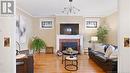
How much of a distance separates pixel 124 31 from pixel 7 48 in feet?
6.60

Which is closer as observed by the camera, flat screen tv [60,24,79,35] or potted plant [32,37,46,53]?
potted plant [32,37,46,53]

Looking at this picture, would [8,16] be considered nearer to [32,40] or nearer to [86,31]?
[32,40]

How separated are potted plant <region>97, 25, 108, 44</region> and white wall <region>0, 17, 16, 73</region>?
26.8ft

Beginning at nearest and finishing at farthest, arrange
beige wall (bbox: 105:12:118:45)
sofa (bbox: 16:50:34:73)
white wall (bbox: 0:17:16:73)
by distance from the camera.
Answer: white wall (bbox: 0:17:16:73) → sofa (bbox: 16:50:34:73) → beige wall (bbox: 105:12:118:45)

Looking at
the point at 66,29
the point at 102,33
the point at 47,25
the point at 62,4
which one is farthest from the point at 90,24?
the point at 62,4

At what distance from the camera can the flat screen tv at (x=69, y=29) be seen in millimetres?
11016

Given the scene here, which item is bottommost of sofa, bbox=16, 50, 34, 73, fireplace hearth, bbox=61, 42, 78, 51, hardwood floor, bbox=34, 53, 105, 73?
hardwood floor, bbox=34, 53, 105, 73

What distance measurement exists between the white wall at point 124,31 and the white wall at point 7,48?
183 cm

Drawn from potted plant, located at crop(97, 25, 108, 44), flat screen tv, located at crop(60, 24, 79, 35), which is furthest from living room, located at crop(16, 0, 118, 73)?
potted plant, located at crop(97, 25, 108, 44)

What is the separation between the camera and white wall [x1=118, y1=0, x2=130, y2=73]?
2.87 meters

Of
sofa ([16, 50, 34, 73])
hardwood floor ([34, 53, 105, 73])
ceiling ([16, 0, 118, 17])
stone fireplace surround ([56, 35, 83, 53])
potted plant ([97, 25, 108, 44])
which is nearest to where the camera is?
sofa ([16, 50, 34, 73])

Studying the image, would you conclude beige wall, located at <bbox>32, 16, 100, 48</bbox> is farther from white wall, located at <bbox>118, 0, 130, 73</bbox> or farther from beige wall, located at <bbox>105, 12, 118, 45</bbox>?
white wall, located at <bbox>118, 0, 130, 73</bbox>

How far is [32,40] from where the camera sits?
35.6ft

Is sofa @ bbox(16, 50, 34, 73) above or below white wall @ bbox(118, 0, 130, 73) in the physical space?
below
